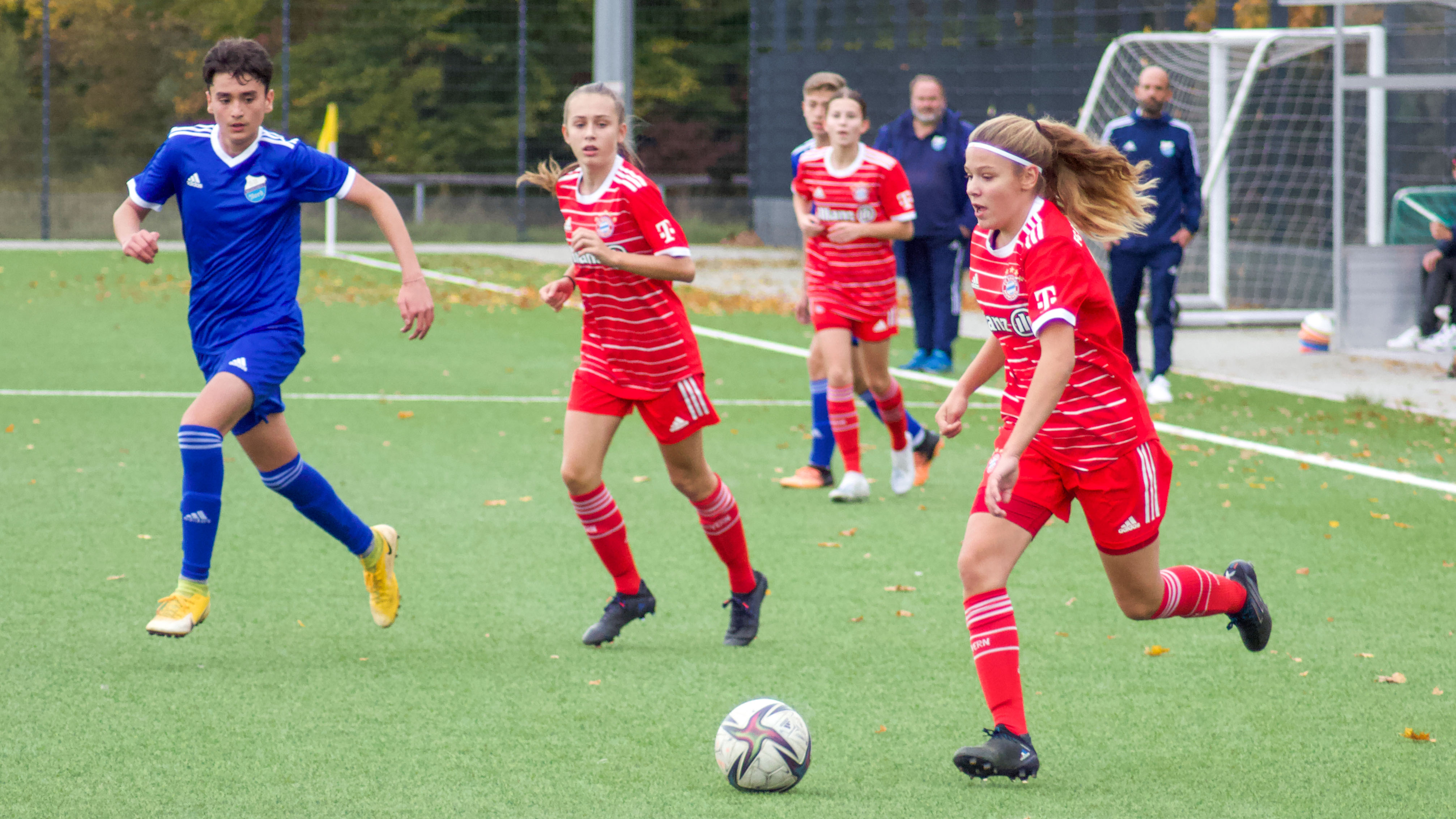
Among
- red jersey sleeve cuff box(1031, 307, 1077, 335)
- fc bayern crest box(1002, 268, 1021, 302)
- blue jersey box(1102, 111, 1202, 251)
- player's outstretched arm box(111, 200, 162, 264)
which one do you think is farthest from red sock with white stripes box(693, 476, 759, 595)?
blue jersey box(1102, 111, 1202, 251)

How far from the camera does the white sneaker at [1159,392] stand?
11359 mm

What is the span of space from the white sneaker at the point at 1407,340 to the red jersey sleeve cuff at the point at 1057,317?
10.7 metres

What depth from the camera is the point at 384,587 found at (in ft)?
18.4

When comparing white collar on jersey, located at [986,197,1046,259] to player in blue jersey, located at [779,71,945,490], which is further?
player in blue jersey, located at [779,71,945,490]

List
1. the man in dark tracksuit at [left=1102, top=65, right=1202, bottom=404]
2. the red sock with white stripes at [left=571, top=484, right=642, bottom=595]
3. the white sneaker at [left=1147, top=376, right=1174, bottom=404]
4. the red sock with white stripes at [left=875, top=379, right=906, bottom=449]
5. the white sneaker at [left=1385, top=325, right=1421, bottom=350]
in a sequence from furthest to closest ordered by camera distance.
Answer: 1. the white sneaker at [left=1385, top=325, right=1421, bottom=350]
2. the white sneaker at [left=1147, top=376, right=1174, bottom=404]
3. the man in dark tracksuit at [left=1102, top=65, right=1202, bottom=404]
4. the red sock with white stripes at [left=875, top=379, right=906, bottom=449]
5. the red sock with white stripes at [left=571, top=484, right=642, bottom=595]

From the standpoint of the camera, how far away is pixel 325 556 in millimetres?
6699

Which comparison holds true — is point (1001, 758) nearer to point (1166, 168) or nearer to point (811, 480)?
point (811, 480)

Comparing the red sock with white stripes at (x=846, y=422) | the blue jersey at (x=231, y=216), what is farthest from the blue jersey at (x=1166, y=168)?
the blue jersey at (x=231, y=216)

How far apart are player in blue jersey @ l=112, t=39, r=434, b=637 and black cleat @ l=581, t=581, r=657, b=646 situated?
71cm

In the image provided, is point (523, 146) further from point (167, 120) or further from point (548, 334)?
point (548, 334)

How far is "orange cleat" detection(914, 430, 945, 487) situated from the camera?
8594 millimetres

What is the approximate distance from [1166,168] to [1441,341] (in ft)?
12.0

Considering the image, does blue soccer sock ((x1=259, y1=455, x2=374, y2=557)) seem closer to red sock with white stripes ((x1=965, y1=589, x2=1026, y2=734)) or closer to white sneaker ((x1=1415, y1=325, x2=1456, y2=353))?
red sock with white stripes ((x1=965, y1=589, x2=1026, y2=734))

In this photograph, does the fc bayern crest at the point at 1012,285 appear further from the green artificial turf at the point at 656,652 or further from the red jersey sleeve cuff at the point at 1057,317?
the green artificial turf at the point at 656,652
